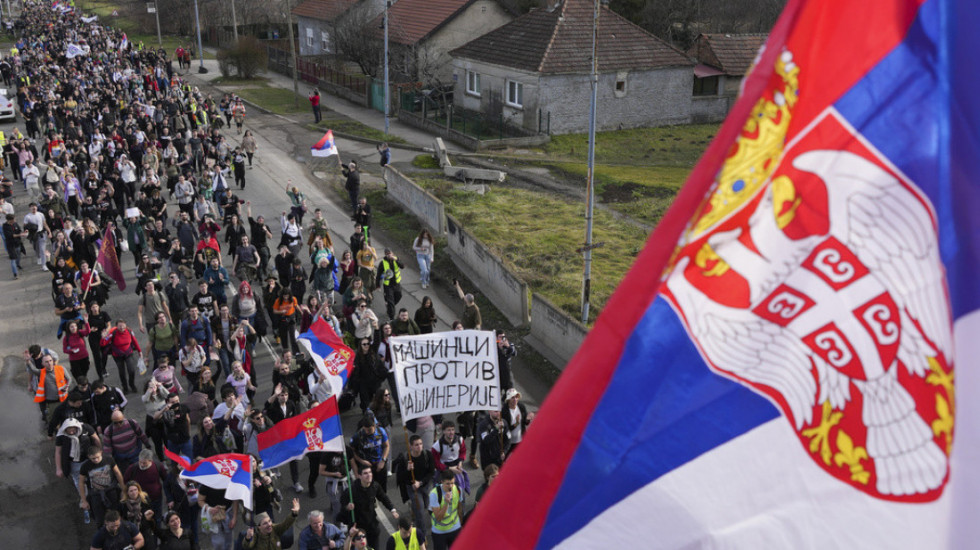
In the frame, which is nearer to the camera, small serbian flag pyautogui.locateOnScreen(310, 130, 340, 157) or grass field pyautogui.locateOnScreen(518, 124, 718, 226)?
small serbian flag pyautogui.locateOnScreen(310, 130, 340, 157)

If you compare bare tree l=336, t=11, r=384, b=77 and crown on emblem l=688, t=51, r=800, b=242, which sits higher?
crown on emblem l=688, t=51, r=800, b=242

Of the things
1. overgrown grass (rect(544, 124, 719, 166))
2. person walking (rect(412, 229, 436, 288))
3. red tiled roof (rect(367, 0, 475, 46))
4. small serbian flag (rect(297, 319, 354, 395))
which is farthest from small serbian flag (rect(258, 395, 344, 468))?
red tiled roof (rect(367, 0, 475, 46))

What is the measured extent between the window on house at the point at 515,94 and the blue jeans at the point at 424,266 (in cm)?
1875

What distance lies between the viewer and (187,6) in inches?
3063

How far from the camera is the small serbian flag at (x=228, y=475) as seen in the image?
10250 mm

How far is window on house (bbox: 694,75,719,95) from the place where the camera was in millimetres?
42188

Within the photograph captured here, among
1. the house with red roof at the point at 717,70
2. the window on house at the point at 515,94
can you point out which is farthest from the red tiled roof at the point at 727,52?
the window on house at the point at 515,94

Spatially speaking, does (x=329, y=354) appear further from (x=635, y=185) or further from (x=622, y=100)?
(x=622, y=100)

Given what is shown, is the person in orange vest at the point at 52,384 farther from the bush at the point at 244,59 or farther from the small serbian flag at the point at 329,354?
the bush at the point at 244,59

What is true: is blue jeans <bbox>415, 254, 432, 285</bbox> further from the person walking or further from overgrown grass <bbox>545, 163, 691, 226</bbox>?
overgrown grass <bbox>545, 163, 691, 226</bbox>

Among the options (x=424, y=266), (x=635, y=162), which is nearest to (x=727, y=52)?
(x=635, y=162)

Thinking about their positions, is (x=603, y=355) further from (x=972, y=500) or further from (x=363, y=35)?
(x=363, y=35)

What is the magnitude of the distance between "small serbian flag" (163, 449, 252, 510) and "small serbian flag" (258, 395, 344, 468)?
546mm

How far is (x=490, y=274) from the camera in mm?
19703
